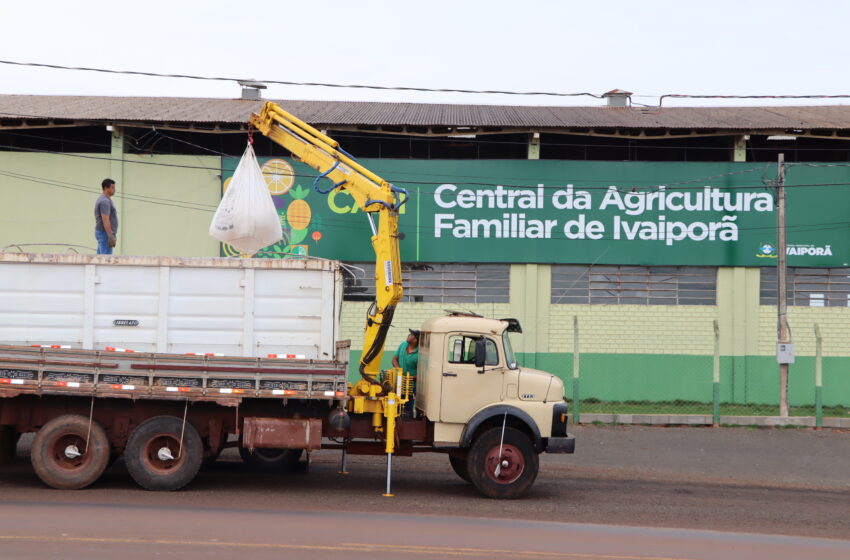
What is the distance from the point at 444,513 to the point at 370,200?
14.9ft

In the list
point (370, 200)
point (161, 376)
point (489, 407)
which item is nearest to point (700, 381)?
point (489, 407)

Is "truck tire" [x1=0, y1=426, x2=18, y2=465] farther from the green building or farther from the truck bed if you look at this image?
the green building

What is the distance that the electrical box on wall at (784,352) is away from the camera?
66.4 feet

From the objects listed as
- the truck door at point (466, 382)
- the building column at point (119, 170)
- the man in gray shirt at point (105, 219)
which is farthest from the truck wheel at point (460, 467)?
the building column at point (119, 170)

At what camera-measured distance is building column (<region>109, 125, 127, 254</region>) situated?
2331 cm

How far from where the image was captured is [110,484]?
12.5 m

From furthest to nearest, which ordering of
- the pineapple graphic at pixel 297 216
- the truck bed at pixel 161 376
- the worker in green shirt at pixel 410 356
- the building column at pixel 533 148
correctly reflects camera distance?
1. the building column at pixel 533 148
2. the pineapple graphic at pixel 297 216
3. the worker in green shirt at pixel 410 356
4. the truck bed at pixel 161 376

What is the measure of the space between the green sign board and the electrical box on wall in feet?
10.8

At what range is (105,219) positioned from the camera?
13273 mm

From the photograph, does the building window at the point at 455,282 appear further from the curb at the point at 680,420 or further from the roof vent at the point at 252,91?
the roof vent at the point at 252,91

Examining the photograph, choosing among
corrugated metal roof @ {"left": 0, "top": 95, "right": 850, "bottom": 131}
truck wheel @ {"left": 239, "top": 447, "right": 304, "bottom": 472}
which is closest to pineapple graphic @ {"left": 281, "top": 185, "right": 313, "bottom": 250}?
corrugated metal roof @ {"left": 0, "top": 95, "right": 850, "bottom": 131}

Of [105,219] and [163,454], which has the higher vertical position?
[105,219]

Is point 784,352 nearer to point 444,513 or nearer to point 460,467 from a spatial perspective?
point 460,467

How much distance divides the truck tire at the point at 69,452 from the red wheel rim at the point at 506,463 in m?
5.04
